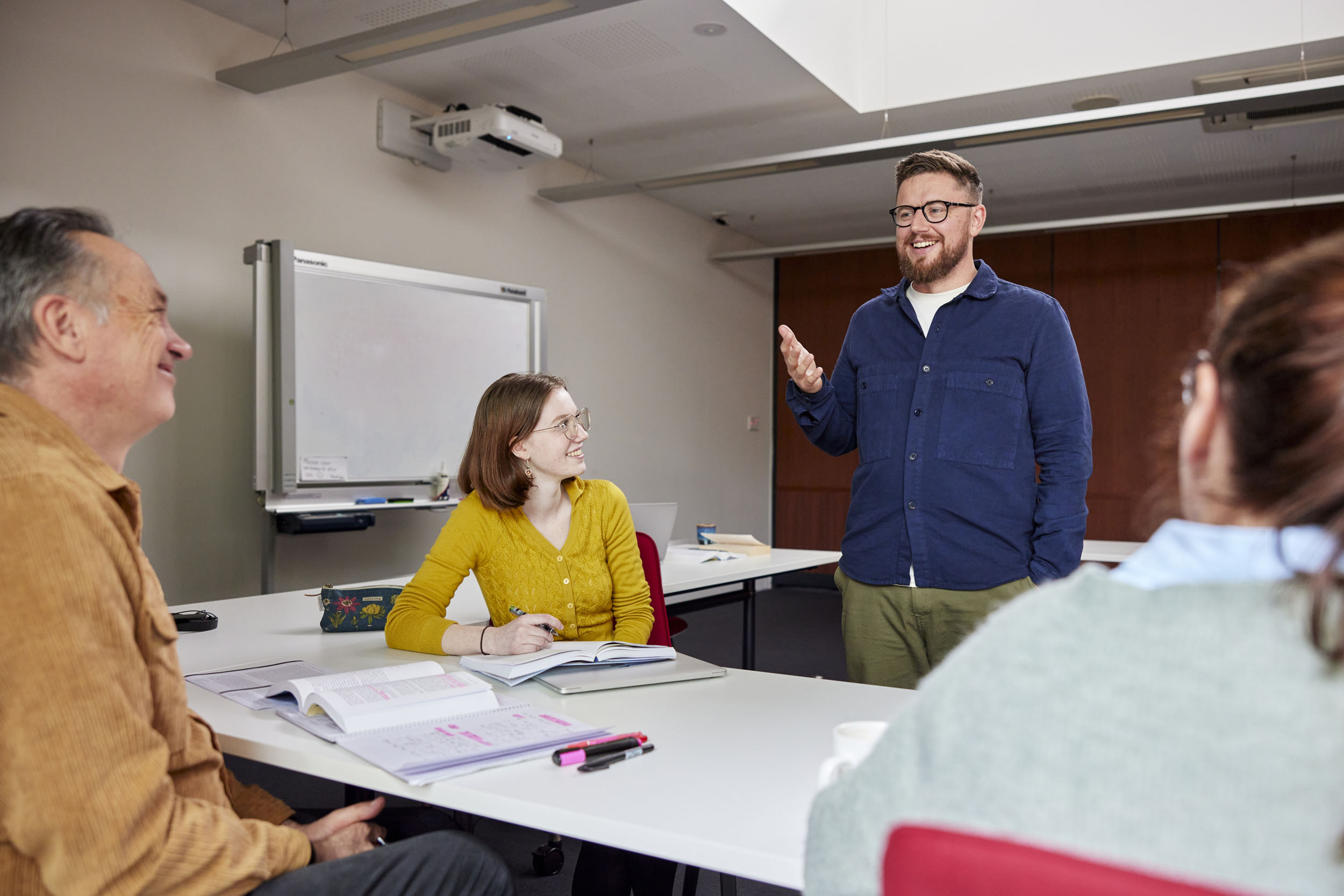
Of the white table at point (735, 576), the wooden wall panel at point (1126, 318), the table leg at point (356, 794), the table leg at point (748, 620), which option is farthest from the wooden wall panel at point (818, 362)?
the table leg at point (356, 794)

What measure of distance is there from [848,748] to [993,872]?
1.49 ft

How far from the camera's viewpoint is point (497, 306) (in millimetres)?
5125

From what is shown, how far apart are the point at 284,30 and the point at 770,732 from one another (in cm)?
399

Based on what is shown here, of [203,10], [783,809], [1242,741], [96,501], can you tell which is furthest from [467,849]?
[203,10]

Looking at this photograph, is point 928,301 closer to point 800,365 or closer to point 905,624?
point 800,365

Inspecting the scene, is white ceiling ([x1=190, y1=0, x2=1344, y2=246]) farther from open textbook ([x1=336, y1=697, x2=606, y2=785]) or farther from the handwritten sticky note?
open textbook ([x1=336, y1=697, x2=606, y2=785])

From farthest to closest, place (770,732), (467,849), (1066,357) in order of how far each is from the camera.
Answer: (1066,357) → (770,732) → (467,849)

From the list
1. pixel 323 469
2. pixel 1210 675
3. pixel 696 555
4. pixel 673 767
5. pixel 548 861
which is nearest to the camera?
pixel 1210 675

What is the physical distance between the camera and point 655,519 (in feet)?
10.8

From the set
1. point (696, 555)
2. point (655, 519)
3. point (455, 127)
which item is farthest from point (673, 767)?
point (455, 127)

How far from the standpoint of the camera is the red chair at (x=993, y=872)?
22.1 inches

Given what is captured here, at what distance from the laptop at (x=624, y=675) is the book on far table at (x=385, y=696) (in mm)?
132

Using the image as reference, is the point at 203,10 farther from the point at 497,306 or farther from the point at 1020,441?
the point at 1020,441

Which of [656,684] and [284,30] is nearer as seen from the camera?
[656,684]
